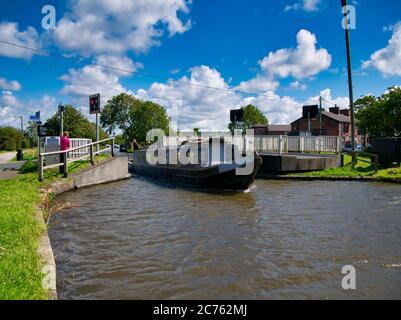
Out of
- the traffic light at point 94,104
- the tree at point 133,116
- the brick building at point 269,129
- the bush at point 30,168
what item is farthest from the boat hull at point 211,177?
the brick building at point 269,129

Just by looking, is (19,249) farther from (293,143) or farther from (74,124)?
(74,124)

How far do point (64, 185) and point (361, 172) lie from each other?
589 inches

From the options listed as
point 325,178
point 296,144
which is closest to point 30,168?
point 325,178

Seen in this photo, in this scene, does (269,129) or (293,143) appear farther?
(269,129)

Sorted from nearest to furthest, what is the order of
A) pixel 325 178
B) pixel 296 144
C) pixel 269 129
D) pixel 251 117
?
pixel 325 178 < pixel 296 144 < pixel 269 129 < pixel 251 117

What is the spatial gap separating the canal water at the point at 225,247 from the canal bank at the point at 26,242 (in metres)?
0.48

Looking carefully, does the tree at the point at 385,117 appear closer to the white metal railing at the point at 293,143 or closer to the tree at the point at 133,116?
the white metal railing at the point at 293,143

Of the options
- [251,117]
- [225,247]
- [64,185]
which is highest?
[251,117]

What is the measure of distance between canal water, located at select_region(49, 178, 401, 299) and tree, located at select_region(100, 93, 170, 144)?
53.2 m

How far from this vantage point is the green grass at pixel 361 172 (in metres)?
16.4

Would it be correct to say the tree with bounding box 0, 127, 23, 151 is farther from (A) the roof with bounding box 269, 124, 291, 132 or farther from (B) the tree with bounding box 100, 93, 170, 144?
(A) the roof with bounding box 269, 124, 291, 132

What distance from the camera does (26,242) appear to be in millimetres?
5039
